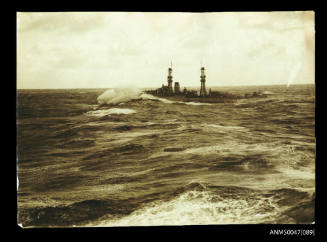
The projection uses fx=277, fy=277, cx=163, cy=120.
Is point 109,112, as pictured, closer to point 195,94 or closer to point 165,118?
point 165,118

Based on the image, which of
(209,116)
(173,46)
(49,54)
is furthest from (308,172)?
(49,54)

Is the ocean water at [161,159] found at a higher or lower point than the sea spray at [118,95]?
lower

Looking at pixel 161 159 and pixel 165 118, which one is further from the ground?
pixel 165 118

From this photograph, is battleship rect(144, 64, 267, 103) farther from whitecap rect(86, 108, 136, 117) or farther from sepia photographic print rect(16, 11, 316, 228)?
whitecap rect(86, 108, 136, 117)

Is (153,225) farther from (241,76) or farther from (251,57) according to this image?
(251,57)

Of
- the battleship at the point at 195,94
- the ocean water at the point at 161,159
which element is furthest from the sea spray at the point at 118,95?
the battleship at the point at 195,94

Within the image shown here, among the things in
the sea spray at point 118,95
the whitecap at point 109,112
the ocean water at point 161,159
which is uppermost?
the sea spray at point 118,95

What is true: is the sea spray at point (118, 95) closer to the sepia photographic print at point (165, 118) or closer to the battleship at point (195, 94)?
the sepia photographic print at point (165, 118)

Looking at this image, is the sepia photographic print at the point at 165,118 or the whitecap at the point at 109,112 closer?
the sepia photographic print at the point at 165,118

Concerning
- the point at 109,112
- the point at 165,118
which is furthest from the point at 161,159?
the point at 109,112
